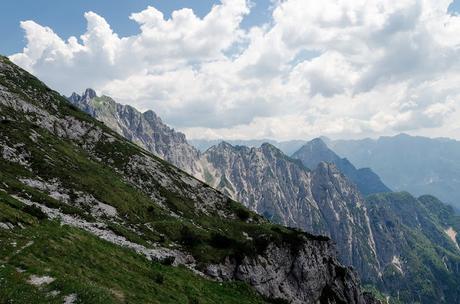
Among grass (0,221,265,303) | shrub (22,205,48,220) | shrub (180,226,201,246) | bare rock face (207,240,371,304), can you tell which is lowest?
bare rock face (207,240,371,304)

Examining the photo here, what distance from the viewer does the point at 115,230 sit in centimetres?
6288

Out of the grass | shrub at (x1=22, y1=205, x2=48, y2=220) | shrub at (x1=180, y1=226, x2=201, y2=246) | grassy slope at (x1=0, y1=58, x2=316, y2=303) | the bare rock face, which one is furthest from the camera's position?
the bare rock face

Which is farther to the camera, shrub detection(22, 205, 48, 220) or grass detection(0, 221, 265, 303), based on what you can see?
shrub detection(22, 205, 48, 220)

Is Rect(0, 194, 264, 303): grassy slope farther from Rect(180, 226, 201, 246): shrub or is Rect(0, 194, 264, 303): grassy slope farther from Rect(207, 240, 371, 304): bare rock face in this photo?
Rect(207, 240, 371, 304): bare rock face

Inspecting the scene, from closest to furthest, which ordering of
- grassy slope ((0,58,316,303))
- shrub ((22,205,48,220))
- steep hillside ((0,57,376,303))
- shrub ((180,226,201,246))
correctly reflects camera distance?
grassy slope ((0,58,316,303)), steep hillside ((0,57,376,303)), shrub ((22,205,48,220)), shrub ((180,226,201,246))

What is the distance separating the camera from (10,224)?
37.4 m

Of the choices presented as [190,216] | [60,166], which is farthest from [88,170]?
[190,216]

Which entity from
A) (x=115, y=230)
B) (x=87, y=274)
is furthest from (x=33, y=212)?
(x=115, y=230)

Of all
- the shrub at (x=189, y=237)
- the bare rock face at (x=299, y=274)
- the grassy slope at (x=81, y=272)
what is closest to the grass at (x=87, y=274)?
the grassy slope at (x=81, y=272)

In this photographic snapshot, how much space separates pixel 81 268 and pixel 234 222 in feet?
256

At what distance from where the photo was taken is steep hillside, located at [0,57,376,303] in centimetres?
3312

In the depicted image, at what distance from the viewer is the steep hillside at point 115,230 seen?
33125 millimetres

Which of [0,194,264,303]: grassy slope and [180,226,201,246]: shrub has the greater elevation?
[0,194,264,303]: grassy slope

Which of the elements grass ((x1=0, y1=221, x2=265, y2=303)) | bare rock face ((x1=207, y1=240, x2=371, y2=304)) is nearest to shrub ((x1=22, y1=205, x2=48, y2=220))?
grass ((x1=0, y1=221, x2=265, y2=303))
